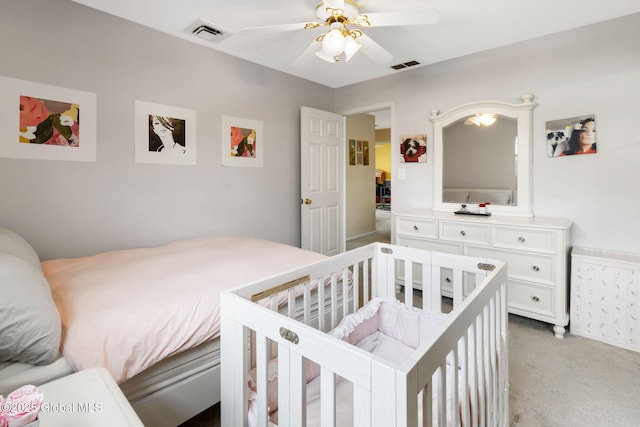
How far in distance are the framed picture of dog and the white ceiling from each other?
0.80 meters

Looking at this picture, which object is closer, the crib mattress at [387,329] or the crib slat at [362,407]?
the crib slat at [362,407]

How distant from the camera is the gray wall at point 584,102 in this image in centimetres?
241

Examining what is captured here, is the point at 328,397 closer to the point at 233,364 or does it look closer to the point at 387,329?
the point at 233,364

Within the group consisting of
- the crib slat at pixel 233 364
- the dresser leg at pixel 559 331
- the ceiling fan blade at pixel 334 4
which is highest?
the ceiling fan blade at pixel 334 4

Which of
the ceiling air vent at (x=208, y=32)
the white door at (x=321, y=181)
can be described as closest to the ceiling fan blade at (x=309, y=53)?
the ceiling air vent at (x=208, y=32)

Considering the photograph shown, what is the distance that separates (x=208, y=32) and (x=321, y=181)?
189cm

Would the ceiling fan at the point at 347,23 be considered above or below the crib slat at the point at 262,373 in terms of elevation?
above

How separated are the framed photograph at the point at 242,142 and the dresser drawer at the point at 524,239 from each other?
7.71ft

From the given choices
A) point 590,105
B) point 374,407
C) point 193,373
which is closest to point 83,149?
point 193,373

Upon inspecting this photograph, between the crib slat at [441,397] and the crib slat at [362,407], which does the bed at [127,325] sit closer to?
the crib slat at [362,407]

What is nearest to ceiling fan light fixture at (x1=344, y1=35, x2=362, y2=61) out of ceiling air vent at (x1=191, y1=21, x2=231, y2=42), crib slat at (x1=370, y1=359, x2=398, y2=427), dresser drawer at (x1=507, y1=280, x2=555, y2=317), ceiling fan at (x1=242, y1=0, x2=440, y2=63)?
ceiling fan at (x1=242, y1=0, x2=440, y2=63)

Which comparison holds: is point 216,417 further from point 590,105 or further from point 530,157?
point 590,105

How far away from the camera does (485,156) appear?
310cm

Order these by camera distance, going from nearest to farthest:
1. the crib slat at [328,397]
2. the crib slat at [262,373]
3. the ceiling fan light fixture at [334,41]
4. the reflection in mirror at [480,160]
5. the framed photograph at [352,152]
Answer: the crib slat at [328,397] → the crib slat at [262,373] → the ceiling fan light fixture at [334,41] → the reflection in mirror at [480,160] → the framed photograph at [352,152]
